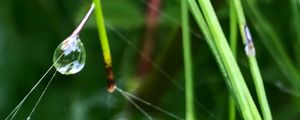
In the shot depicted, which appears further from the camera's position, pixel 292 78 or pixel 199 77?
pixel 199 77

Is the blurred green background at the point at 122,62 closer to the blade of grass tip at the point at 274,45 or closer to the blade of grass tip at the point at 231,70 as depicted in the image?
the blade of grass tip at the point at 274,45

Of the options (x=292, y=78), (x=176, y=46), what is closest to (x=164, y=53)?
(x=176, y=46)

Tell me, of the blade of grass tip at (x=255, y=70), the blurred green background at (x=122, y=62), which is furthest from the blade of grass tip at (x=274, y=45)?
Result: the blade of grass tip at (x=255, y=70)

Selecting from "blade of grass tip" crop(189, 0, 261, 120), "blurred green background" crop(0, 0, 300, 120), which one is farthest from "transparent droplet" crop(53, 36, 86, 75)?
"blurred green background" crop(0, 0, 300, 120)

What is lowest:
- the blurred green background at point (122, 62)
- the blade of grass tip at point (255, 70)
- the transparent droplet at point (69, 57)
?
the blurred green background at point (122, 62)

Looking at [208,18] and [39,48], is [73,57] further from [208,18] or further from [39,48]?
[39,48]

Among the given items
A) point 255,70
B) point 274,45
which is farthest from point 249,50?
point 274,45
